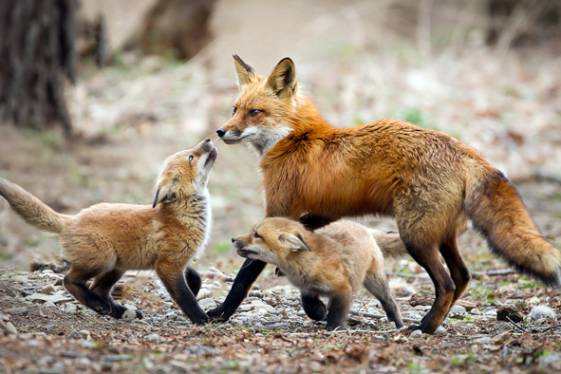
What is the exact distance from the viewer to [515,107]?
1919cm

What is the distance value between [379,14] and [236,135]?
13.7 meters

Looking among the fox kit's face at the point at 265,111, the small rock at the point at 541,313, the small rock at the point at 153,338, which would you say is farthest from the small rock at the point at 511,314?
the small rock at the point at 153,338

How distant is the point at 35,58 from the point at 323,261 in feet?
34.7

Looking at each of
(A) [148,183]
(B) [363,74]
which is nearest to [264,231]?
(A) [148,183]

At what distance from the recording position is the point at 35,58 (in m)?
16.3

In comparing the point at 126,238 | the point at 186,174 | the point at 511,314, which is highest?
the point at 186,174

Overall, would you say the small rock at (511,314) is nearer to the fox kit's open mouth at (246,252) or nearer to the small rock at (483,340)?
the small rock at (483,340)

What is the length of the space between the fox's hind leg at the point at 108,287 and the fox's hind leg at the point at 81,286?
0.75 ft

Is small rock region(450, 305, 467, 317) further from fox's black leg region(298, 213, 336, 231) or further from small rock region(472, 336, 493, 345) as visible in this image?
fox's black leg region(298, 213, 336, 231)

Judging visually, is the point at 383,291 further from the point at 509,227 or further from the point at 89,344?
the point at 89,344

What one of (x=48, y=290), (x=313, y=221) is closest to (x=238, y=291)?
(x=313, y=221)

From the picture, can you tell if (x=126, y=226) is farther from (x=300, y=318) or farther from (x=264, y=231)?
(x=300, y=318)

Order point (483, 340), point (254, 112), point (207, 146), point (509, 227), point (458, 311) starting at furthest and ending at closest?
point (458, 311) → point (207, 146) → point (254, 112) → point (483, 340) → point (509, 227)

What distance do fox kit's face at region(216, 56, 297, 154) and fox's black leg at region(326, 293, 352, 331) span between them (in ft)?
5.90
